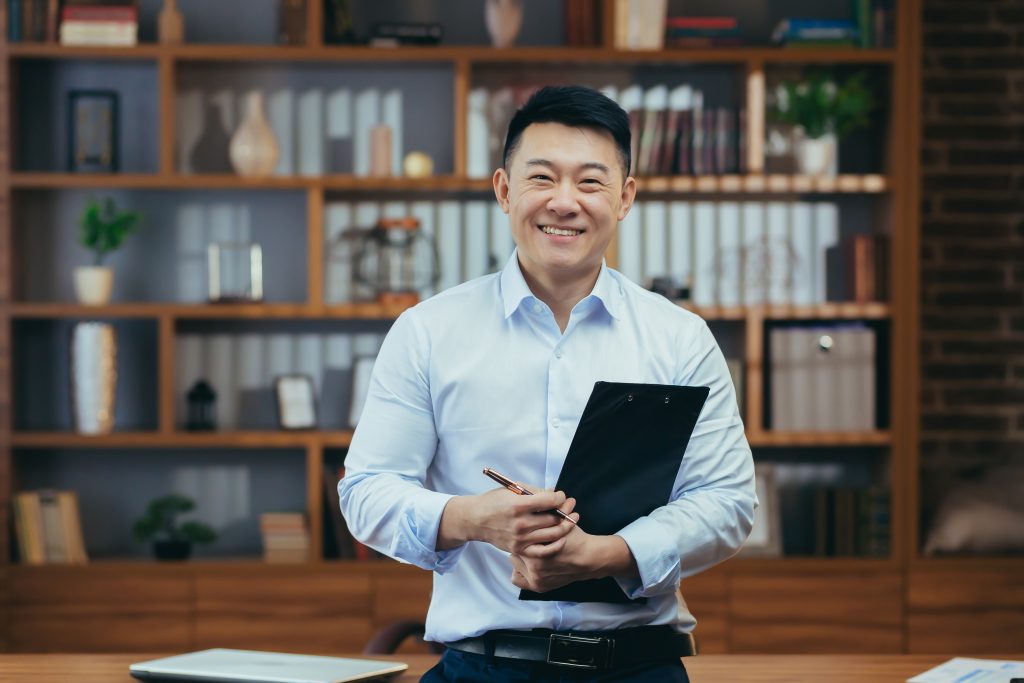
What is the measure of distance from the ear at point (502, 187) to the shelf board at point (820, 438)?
2.27 meters

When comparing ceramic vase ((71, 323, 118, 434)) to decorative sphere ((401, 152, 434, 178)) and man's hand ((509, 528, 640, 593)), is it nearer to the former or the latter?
decorative sphere ((401, 152, 434, 178))

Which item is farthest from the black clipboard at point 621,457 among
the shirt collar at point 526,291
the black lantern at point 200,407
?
the black lantern at point 200,407

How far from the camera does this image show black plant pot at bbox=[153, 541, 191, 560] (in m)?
3.84

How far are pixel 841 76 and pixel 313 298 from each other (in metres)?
1.95

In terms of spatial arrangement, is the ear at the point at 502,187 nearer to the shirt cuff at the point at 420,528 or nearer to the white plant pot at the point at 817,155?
the shirt cuff at the point at 420,528

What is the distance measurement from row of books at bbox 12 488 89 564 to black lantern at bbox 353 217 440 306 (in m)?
1.21

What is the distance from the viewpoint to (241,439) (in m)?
3.84

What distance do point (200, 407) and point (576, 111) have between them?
262cm

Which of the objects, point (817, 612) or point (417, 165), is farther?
point (417, 165)

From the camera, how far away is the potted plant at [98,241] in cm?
385

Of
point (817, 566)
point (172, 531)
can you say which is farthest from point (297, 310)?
point (817, 566)

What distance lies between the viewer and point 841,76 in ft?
13.5

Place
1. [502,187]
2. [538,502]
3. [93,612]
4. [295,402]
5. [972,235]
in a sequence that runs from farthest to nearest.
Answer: [972,235]
[295,402]
[93,612]
[502,187]
[538,502]

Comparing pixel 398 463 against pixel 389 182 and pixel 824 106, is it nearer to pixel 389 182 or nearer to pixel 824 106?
pixel 389 182
